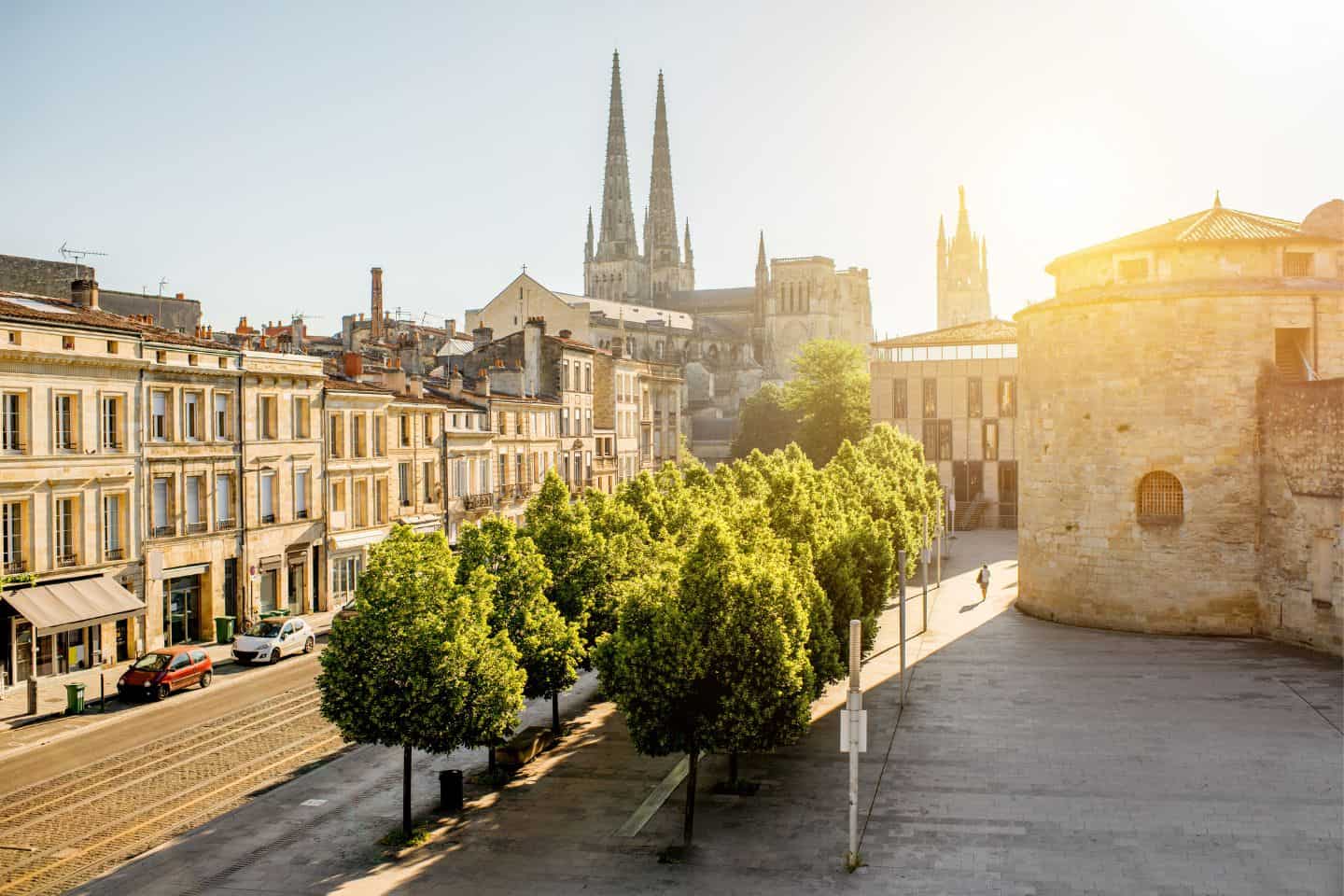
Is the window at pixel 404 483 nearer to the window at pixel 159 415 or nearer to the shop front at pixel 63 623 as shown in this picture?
the window at pixel 159 415

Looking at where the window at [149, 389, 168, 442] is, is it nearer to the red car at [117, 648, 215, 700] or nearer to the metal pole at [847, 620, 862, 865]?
the red car at [117, 648, 215, 700]

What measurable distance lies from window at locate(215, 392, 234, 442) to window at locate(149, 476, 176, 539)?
2.68 metres

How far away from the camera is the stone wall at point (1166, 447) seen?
3450 cm

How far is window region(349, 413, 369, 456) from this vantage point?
45.5m

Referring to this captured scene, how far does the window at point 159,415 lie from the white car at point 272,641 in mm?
6689

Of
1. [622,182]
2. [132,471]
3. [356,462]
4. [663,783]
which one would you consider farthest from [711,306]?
[663,783]

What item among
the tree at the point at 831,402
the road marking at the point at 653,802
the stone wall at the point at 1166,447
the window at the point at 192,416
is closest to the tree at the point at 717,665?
the road marking at the point at 653,802

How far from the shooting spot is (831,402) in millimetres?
86750

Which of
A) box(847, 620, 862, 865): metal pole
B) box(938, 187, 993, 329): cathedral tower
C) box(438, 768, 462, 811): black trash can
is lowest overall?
box(438, 768, 462, 811): black trash can

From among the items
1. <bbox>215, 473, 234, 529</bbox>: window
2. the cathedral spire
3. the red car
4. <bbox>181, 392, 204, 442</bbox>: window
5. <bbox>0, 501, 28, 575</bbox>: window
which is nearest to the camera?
the red car

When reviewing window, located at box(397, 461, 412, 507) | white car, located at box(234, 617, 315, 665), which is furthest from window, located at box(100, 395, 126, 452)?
window, located at box(397, 461, 412, 507)

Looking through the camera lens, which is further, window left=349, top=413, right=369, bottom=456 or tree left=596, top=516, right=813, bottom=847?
window left=349, top=413, right=369, bottom=456

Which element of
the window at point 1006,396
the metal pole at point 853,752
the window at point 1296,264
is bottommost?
the metal pole at point 853,752

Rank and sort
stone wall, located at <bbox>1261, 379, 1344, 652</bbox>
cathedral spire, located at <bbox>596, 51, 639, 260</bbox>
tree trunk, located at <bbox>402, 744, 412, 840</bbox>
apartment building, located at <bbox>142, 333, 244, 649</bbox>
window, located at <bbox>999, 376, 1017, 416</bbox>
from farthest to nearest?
cathedral spire, located at <bbox>596, 51, 639, 260</bbox> < window, located at <bbox>999, 376, 1017, 416</bbox> < apartment building, located at <bbox>142, 333, 244, 649</bbox> < stone wall, located at <bbox>1261, 379, 1344, 652</bbox> < tree trunk, located at <bbox>402, 744, 412, 840</bbox>
